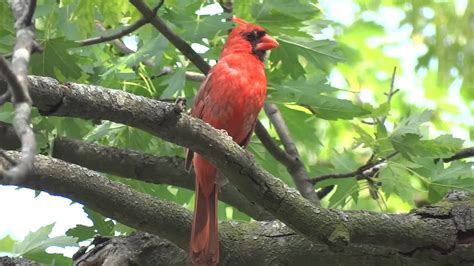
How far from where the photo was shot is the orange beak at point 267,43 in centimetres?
412

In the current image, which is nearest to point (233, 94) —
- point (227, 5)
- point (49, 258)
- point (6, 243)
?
point (227, 5)

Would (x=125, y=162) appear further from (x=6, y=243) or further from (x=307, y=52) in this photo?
(x=6, y=243)

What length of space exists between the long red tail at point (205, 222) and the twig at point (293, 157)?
0.60 m

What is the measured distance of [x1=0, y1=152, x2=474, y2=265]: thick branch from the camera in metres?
2.81

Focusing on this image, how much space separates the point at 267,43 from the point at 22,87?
2.88 m

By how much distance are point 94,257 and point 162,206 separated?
31 centimetres

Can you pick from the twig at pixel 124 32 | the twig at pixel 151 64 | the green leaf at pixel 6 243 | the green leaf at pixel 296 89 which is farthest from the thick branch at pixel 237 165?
the green leaf at pixel 6 243

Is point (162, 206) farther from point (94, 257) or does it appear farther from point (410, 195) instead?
point (410, 195)

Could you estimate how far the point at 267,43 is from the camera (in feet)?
13.6

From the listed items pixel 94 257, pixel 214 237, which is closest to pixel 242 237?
pixel 214 237

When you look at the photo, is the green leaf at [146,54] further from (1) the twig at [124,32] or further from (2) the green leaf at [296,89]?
(2) the green leaf at [296,89]

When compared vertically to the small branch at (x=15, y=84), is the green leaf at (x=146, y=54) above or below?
below

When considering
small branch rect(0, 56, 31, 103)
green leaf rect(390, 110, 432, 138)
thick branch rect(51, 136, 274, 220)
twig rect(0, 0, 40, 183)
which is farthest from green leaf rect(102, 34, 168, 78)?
small branch rect(0, 56, 31, 103)

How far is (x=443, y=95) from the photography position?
6.33m
